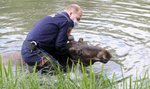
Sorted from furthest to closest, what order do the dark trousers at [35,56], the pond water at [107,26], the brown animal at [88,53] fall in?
the pond water at [107,26], the brown animal at [88,53], the dark trousers at [35,56]

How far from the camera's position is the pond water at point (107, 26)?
8.08 m

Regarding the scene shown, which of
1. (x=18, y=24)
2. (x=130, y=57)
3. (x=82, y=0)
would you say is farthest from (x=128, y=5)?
(x=130, y=57)

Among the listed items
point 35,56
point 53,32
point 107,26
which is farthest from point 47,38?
point 107,26

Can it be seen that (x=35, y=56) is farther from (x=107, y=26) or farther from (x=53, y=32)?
(x=107, y=26)

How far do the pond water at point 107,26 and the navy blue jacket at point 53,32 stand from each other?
2.81 feet

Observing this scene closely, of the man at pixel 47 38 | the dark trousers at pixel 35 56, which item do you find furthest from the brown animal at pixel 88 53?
the dark trousers at pixel 35 56

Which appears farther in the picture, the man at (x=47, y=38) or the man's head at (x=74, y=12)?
the man's head at (x=74, y=12)

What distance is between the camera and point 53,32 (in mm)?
7211

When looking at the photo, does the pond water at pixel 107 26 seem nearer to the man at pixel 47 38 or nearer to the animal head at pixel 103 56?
the animal head at pixel 103 56

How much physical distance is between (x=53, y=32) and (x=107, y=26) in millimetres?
3343

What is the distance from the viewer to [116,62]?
26.3 ft

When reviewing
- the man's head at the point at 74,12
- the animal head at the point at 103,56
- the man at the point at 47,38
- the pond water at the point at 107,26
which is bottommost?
the pond water at the point at 107,26

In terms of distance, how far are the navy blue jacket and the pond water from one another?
86 cm

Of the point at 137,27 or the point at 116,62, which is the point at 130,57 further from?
the point at 137,27
